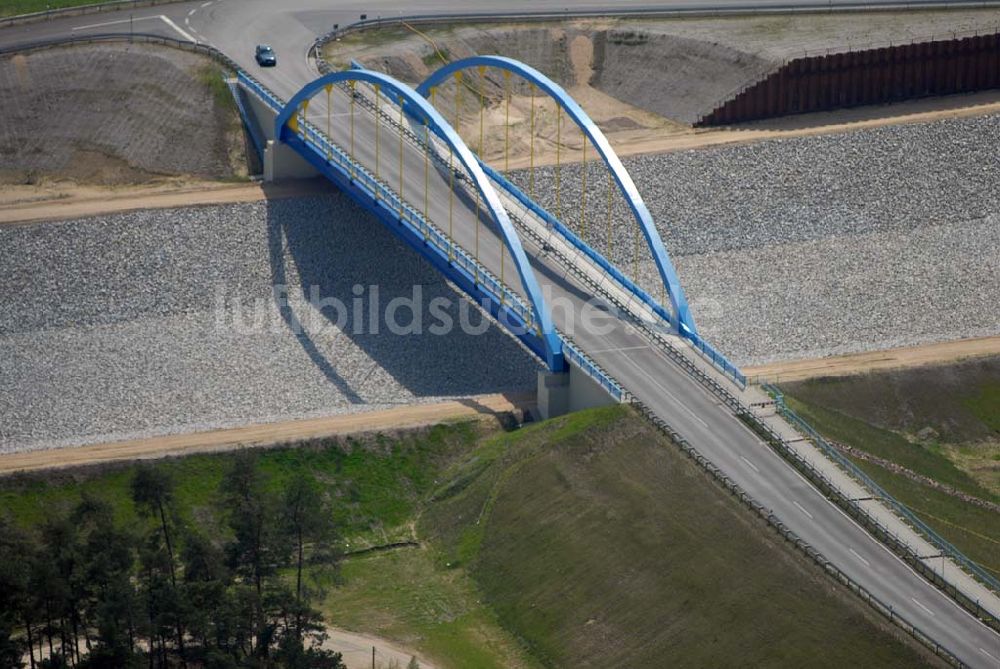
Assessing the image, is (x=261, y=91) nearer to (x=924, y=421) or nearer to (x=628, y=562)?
(x=924, y=421)

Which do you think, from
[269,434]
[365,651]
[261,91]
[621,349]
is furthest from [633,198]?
[365,651]

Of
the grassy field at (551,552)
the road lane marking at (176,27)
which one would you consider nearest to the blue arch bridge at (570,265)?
the grassy field at (551,552)

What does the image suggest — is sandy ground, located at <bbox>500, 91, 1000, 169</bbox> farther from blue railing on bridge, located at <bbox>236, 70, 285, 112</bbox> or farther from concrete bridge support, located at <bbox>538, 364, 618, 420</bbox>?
concrete bridge support, located at <bbox>538, 364, 618, 420</bbox>

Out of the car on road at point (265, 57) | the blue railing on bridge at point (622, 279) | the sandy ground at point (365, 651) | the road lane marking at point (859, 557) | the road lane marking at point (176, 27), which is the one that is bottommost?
the sandy ground at point (365, 651)

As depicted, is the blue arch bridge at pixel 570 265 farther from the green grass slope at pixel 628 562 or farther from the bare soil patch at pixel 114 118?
the bare soil patch at pixel 114 118

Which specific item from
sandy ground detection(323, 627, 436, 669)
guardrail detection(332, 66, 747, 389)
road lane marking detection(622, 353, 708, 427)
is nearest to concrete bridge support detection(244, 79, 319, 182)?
guardrail detection(332, 66, 747, 389)

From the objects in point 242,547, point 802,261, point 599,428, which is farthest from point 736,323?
point 242,547

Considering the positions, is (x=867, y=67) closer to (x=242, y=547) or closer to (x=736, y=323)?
(x=736, y=323)
